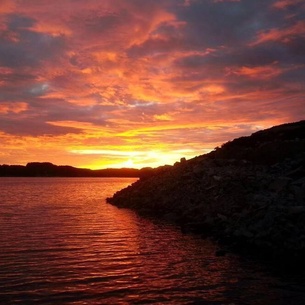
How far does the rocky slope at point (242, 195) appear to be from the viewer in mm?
22453

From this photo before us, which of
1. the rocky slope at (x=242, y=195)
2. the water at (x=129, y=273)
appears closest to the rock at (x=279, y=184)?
the rocky slope at (x=242, y=195)

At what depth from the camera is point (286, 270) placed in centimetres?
1834

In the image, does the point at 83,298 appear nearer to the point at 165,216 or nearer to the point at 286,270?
the point at 286,270

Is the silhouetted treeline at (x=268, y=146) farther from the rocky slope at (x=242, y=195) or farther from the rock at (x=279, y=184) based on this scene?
the rock at (x=279, y=184)

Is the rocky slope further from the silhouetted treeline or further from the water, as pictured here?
the water

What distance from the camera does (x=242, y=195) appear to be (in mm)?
32094

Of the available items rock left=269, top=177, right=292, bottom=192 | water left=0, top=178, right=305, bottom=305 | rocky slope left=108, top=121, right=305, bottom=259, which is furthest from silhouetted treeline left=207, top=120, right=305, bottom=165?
Answer: water left=0, top=178, right=305, bottom=305

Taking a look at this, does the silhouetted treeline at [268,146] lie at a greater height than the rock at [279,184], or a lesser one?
greater

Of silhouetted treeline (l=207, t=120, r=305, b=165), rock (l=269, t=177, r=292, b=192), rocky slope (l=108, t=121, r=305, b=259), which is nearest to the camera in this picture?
rocky slope (l=108, t=121, r=305, b=259)

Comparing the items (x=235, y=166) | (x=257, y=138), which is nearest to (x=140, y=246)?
(x=235, y=166)

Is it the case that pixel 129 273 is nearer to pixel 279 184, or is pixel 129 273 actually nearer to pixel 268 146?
pixel 279 184

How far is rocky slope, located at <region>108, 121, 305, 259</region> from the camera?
73.7 ft

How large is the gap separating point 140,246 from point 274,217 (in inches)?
330

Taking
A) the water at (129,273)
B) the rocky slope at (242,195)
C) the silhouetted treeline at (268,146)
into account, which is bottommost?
the water at (129,273)
